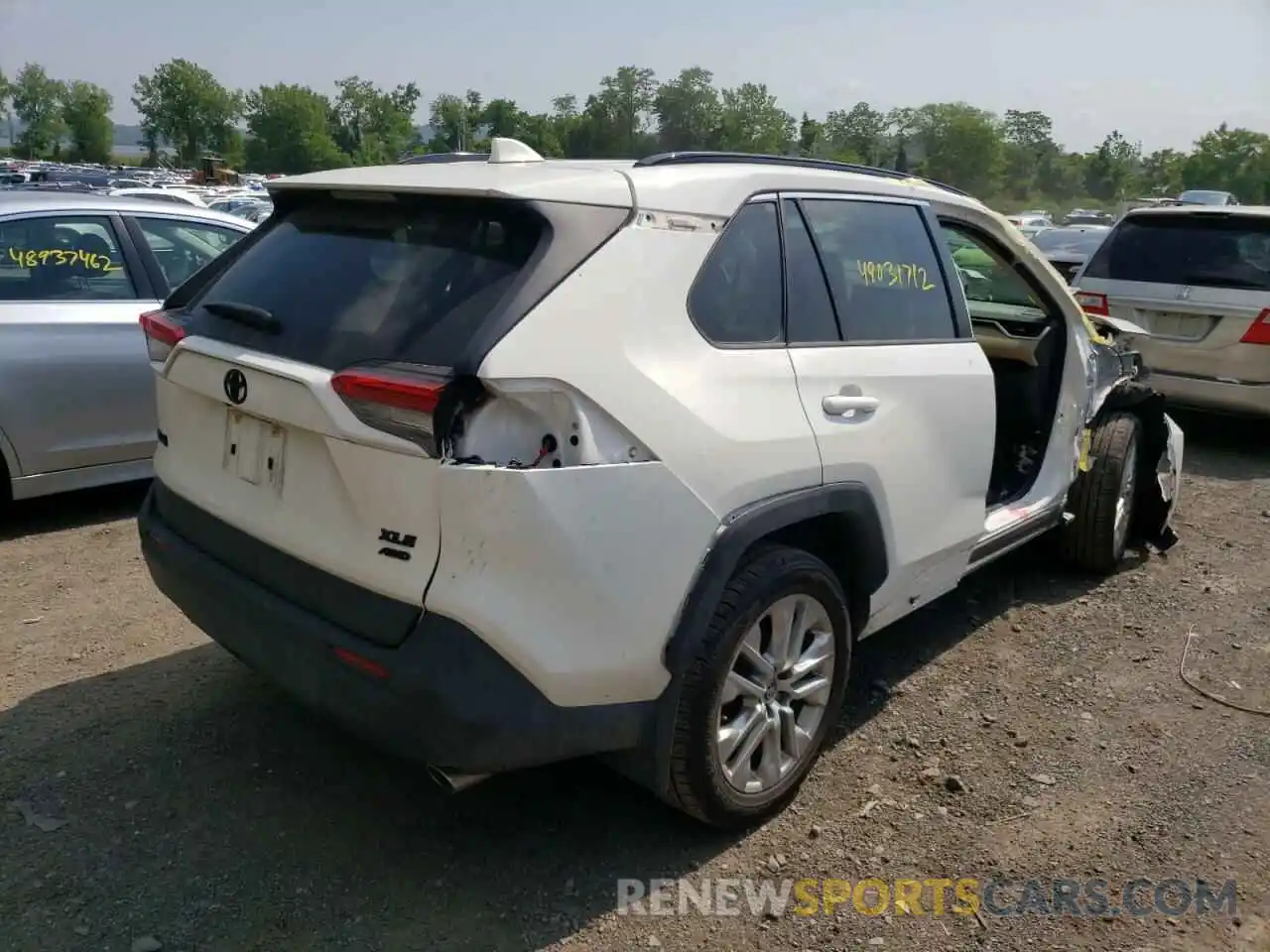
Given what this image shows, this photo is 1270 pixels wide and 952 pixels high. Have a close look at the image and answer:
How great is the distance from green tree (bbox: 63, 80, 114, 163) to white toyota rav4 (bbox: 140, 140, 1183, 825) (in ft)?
393

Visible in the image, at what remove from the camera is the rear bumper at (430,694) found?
2252 mm

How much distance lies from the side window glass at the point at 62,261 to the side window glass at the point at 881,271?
3958 mm

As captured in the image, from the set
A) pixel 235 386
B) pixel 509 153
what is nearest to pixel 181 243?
pixel 509 153

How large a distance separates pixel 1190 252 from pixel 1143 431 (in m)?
3.08

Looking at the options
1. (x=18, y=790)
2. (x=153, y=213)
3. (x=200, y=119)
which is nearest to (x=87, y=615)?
(x=18, y=790)

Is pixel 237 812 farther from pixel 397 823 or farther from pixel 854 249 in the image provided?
pixel 854 249

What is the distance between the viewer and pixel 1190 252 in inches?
293

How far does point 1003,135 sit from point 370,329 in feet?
327

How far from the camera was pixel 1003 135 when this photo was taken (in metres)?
91.5

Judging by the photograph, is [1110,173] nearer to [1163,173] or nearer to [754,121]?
[1163,173]

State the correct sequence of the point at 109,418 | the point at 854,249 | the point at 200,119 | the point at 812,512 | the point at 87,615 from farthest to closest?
the point at 200,119 → the point at 109,418 → the point at 87,615 → the point at 854,249 → the point at 812,512

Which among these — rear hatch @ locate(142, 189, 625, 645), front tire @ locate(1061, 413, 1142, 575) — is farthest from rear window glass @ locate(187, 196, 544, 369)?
front tire @ locate(1061, 413, 1142, 575)

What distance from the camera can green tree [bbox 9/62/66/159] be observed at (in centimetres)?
10450

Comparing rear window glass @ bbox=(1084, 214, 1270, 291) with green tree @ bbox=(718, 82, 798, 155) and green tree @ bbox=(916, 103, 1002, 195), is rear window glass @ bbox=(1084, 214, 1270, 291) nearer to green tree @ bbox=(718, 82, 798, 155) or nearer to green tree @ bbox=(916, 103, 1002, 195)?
green tree @ bbox=(718, 82, 798, 155)
